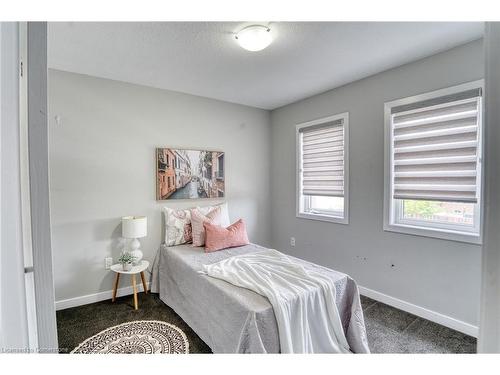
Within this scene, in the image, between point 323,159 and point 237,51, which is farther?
point 323,159

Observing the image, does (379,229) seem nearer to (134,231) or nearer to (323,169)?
(323,169)

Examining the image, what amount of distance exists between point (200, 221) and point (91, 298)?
56.1 inches

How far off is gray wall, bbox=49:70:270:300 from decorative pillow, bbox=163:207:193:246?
0.56ft

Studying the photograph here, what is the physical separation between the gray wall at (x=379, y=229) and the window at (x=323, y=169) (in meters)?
0.10

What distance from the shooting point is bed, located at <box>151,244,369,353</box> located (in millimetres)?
1526

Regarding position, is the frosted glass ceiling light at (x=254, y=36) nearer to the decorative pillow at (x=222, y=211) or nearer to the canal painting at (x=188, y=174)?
the canal painting at (x=188, y=174)

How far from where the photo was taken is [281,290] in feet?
5.64

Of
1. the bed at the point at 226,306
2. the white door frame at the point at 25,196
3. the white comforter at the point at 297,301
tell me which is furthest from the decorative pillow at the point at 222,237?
the white door frame at the point at 25,196

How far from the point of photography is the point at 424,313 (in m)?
2.35

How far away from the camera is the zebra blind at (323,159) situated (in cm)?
312

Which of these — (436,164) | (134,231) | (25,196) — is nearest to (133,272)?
(134,231)

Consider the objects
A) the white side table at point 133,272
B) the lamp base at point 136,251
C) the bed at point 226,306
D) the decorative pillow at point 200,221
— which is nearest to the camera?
the bed at point 226,306
